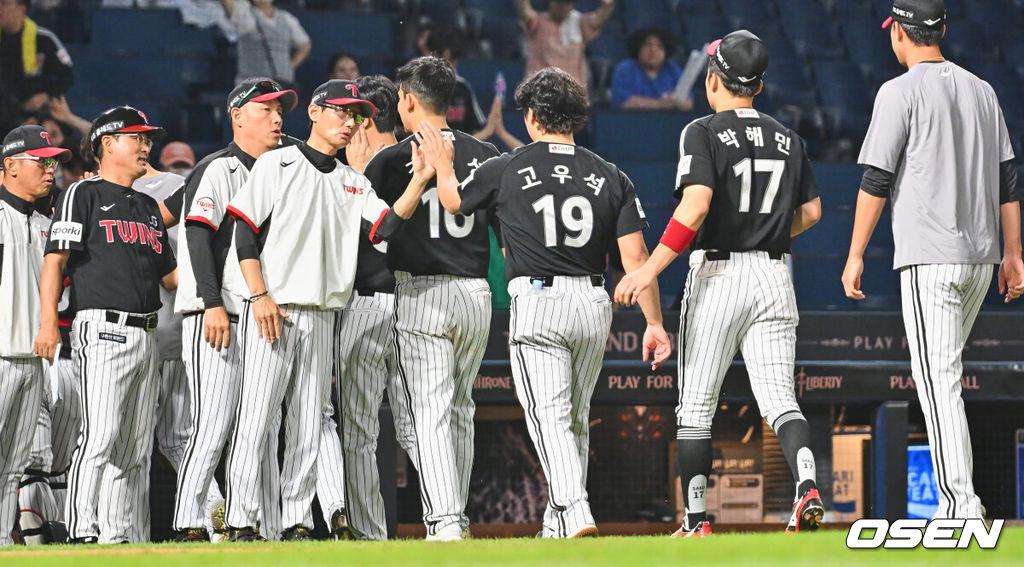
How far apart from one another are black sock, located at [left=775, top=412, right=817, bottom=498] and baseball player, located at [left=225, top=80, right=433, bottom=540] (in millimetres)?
1492

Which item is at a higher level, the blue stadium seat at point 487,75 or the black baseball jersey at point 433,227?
the blue stadium seat at point 487,75

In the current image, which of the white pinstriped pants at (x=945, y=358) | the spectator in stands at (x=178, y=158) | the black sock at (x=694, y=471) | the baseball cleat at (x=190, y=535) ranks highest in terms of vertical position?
the spectator in stands at (x=178, y=158)

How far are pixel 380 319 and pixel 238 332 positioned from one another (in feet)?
1.89

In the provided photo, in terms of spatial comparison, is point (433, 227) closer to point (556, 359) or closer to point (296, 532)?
point (556, 359)

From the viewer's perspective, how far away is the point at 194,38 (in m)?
10.0

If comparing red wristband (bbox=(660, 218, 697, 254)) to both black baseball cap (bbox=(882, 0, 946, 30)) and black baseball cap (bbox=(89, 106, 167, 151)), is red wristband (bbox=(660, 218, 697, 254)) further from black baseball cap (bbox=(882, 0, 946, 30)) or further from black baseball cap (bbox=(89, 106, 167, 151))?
black baseball cap (bbox=(89, 106, 167, 151))

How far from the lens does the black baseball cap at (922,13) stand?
4262 mm

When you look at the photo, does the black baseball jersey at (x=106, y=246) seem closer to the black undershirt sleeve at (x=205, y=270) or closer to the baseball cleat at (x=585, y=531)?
the black undershirt sleeve at (x=205, y=270)

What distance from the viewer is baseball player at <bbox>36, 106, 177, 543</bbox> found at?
4855 mm

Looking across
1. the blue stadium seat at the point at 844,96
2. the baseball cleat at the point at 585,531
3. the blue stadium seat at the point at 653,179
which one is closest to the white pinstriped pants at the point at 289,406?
the baseball cleat at the point at 585,531

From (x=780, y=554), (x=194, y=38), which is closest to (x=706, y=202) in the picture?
(x=780, y=554)

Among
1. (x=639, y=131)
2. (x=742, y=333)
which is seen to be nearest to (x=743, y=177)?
(x=742, y=333)

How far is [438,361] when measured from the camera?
465cm

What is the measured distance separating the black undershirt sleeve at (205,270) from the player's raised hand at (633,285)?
1.40 metres
